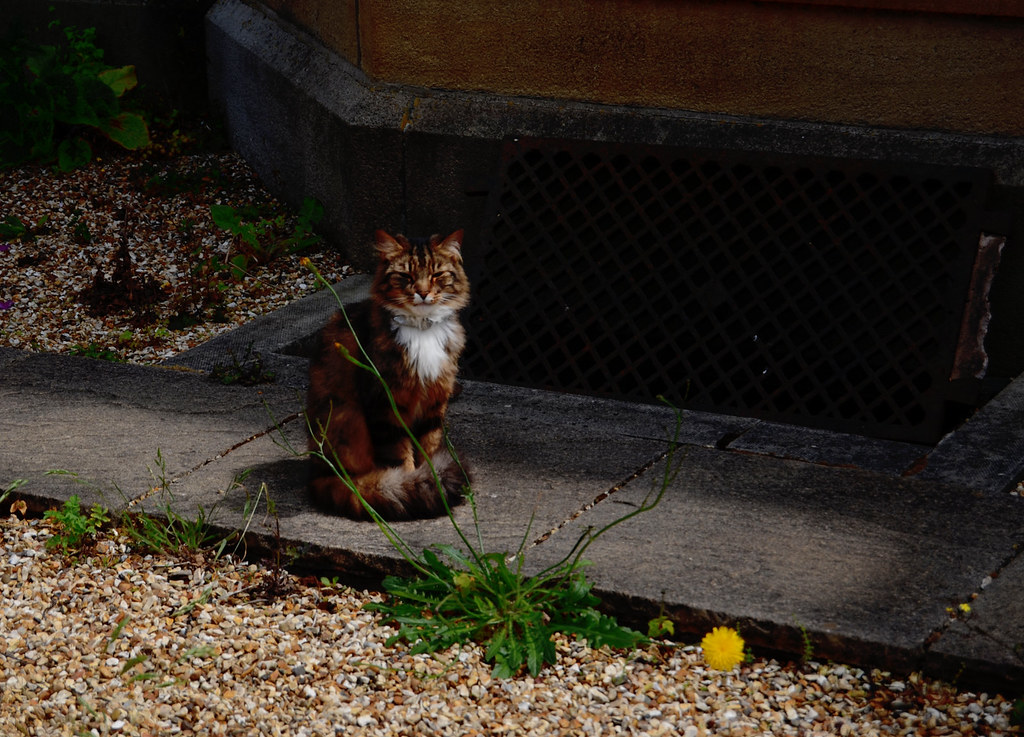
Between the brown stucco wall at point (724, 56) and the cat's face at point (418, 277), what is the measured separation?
6.00ft

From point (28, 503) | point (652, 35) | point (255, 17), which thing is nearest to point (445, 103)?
point (652, 35)

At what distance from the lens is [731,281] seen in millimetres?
4762

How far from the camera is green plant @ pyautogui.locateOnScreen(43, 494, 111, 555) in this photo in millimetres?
3311

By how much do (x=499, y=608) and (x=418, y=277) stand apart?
3.39 ft

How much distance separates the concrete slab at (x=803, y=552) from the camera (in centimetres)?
276

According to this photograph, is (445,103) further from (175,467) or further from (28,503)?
(28,503)

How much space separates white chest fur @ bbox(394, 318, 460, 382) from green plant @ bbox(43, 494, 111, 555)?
1.05 meters

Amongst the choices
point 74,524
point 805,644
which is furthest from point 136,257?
point 805,644

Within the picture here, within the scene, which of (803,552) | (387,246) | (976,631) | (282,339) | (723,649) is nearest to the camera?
(723,649)

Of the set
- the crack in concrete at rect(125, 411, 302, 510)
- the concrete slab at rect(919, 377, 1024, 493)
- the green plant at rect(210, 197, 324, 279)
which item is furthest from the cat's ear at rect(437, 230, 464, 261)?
the green plant at rect(210, 197, 324, 279)

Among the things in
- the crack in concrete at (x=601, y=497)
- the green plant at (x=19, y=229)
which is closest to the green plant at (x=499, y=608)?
the crack in concrete at (x=601, y=497)

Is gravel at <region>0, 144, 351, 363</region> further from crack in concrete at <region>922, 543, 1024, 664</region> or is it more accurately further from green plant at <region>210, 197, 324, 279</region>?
crack in concrete at <region>922, 543, 1024, 664</region>

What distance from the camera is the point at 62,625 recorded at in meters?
2.96

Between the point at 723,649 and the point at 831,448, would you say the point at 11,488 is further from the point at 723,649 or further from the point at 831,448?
the point at 831,448
